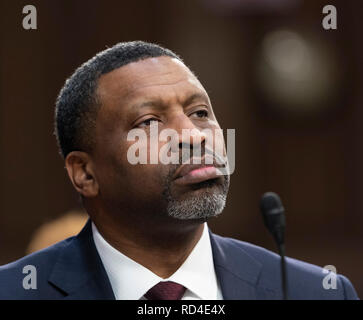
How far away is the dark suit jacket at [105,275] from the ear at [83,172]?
15 cm

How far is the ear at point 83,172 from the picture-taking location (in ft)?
7.79

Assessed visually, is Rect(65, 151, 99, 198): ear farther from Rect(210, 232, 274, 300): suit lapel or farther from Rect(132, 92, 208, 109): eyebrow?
Rect(210, 232, 274, 300): suit lapel

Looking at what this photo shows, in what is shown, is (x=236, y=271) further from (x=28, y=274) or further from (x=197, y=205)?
(x=28, y=274)

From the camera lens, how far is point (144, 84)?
2215 mm

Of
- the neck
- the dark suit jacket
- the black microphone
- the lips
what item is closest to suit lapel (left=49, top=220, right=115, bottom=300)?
the dark suit jacket

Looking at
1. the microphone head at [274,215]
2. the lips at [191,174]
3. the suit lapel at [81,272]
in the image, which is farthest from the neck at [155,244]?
the microphone head at [274,215]

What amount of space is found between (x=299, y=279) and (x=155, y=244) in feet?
1.76

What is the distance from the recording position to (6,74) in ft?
18.6

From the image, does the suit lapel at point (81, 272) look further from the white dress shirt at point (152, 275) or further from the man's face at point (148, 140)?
the man's face at point (148, 140)

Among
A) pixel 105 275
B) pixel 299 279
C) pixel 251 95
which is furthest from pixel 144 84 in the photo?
pixel 251 95

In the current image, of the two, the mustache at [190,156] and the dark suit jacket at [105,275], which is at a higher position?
the mustache at [190,156]

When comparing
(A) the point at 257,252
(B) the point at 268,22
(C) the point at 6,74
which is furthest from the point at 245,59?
(A) the point at 257,252
